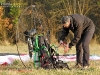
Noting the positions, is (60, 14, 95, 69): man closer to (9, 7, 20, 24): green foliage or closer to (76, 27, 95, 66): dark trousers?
(76, 27, 95, 66): dark trousers

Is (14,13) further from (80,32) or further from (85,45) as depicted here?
(80,32)

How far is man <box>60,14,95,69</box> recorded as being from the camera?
316 inches

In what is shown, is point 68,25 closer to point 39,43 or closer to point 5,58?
point 39,43

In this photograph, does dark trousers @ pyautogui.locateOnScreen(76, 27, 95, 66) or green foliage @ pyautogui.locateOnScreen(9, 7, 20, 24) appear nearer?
dark trousers @ pyautogui.locateOnScreen(76, 27, 95, 66)

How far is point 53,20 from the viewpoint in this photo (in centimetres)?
2512

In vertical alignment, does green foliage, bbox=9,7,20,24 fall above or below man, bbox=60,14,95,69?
below

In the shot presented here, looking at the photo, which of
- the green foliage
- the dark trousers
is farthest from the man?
the green foliage

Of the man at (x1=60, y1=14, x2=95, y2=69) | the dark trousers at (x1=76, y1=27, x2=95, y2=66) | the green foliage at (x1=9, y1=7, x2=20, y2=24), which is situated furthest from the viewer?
the green foliage at (x1=9, y1=7, x2=20, y2=24)

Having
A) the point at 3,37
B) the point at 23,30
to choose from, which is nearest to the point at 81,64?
the point at 23,30

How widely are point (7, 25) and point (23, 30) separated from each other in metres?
15.9

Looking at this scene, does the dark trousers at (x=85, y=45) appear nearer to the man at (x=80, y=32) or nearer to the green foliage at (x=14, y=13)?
the man at (x=80, y=32)

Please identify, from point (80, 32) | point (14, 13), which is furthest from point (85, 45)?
point (14, 13)

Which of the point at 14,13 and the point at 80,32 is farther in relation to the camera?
the point at 14,13

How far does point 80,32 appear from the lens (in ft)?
26.5
